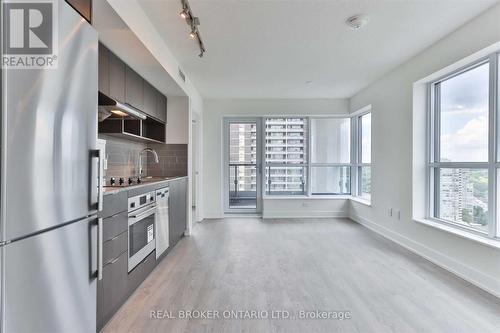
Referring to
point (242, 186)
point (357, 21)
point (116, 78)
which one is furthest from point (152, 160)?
point (357, 21)

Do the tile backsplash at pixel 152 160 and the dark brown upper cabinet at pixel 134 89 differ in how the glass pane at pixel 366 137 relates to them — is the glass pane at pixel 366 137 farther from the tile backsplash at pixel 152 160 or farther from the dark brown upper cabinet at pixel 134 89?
the dark brown upper cabinet at pixel 134 89

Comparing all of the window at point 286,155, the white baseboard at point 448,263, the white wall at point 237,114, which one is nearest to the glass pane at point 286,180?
the window at point 286,155

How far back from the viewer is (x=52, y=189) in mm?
1168

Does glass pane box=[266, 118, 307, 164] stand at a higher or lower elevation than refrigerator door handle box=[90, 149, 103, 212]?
higher

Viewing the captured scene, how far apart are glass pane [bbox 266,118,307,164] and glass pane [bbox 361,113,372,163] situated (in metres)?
1.22

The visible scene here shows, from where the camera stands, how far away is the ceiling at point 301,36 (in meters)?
2.39

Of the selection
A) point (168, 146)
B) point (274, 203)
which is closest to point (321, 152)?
point (274, 203)

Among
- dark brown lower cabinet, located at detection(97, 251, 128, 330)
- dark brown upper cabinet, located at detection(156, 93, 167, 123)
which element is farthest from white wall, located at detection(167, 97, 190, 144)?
dark brown lower cabinet, located at detection(97, 251, 128, 330)

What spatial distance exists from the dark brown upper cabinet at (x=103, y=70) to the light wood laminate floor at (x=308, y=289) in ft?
6.37

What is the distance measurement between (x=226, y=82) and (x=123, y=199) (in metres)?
3.07

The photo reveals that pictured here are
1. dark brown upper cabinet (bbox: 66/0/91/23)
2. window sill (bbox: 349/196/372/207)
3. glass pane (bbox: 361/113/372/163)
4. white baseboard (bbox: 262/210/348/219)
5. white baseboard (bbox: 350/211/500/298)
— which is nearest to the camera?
dark brown upper cabinet (bbox: 66/0/91/23)

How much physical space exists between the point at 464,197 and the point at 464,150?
54cm

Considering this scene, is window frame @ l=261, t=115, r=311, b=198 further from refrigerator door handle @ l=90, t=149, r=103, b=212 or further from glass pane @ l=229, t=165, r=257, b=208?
refrigerator door handle @ l=90, t=149, r=103, b=212

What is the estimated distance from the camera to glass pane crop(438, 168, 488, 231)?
2.77 m
